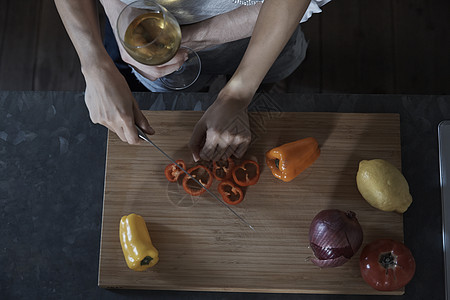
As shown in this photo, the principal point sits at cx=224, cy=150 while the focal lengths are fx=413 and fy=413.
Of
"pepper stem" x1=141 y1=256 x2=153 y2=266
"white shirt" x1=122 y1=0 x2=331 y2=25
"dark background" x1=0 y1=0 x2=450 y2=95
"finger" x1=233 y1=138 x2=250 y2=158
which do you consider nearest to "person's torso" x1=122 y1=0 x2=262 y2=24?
"white shirt" x1=122 y1=0 x2=331 y2=25

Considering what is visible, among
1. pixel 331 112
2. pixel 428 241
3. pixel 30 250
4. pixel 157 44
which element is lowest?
pixel 30 250

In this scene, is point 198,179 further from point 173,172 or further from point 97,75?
point 97,75

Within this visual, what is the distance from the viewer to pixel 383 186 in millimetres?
969

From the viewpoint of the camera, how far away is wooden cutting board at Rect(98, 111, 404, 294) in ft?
3.30

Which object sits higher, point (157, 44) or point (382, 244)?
point (157, 44)

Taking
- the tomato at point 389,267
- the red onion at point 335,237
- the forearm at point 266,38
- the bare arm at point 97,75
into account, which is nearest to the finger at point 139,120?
the bare arm at point 97,75

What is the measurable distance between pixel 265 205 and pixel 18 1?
158 cm

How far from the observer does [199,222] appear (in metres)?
1.03

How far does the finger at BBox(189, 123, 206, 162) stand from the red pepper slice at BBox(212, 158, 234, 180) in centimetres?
5

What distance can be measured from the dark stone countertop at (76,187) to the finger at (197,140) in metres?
0.13

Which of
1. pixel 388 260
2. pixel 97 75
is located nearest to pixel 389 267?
pixel 388 260

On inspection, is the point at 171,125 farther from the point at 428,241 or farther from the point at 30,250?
the point at 428,241

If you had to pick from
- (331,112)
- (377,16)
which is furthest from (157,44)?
(377,16)

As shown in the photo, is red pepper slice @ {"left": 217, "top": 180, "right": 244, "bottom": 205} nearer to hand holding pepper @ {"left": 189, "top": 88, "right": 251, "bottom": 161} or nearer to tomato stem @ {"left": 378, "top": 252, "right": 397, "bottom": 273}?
hand holding pepper @ {"left": 189, "top": 88, "right": 251, "bottom": 161}
